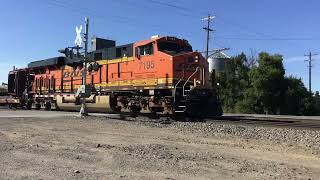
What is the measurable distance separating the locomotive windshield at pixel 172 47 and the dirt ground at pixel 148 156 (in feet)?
24.5

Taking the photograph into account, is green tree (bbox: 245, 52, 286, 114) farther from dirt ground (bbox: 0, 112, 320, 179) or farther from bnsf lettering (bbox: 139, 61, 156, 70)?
dirt ground (bbox: 0, 112, 320, 179)

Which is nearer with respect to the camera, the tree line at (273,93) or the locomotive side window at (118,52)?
the locomotive side window at (118,52)

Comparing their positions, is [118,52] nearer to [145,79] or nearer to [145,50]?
[145,50]

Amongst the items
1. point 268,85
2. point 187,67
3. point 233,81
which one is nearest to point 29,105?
point 187,67

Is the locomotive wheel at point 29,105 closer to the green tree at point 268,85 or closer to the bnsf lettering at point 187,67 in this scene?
the bnsf lettering at point 187,67

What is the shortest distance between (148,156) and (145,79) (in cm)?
1294

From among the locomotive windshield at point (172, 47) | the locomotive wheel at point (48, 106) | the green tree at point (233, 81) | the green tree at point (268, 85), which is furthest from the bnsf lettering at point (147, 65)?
the green tree at point (233, 81)

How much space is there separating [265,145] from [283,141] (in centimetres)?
107

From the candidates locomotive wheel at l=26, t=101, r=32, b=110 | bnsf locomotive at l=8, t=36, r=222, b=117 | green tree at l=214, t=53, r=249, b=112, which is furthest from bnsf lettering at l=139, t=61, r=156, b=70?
green tree at l=214, t=53, r=249, b=112

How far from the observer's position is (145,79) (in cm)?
2245

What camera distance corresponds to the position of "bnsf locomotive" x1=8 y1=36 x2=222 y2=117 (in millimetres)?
20953

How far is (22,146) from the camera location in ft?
37.3

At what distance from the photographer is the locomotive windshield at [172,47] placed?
21844 millimetres

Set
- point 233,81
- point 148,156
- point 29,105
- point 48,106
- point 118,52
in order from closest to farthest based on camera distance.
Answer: point 148,156 → point 118,52 → point 48,106 → point 29,105 → point 233,81
